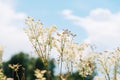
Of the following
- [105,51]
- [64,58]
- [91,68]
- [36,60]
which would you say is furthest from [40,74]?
[36,60]

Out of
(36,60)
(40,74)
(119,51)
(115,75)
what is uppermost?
(36,60)

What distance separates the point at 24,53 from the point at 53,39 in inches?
2284

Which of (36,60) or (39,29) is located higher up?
(36,60)

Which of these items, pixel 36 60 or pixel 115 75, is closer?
pixel 115 75

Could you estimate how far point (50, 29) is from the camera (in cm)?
1294

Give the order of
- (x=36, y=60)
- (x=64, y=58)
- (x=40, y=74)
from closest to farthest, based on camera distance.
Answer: (x=40, y=74)
(x=64, y=58)
(x=36, y=60)

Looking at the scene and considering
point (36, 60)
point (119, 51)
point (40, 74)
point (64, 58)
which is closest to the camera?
point (40, 74)

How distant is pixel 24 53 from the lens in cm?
7038

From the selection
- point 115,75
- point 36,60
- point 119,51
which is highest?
point 36,60

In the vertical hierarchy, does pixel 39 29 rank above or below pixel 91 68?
above

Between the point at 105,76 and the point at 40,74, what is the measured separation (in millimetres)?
5585

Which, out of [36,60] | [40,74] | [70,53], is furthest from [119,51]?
[36,60]

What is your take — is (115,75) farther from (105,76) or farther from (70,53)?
(70,53)

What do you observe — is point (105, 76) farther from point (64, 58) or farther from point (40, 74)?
point (40, 74)
